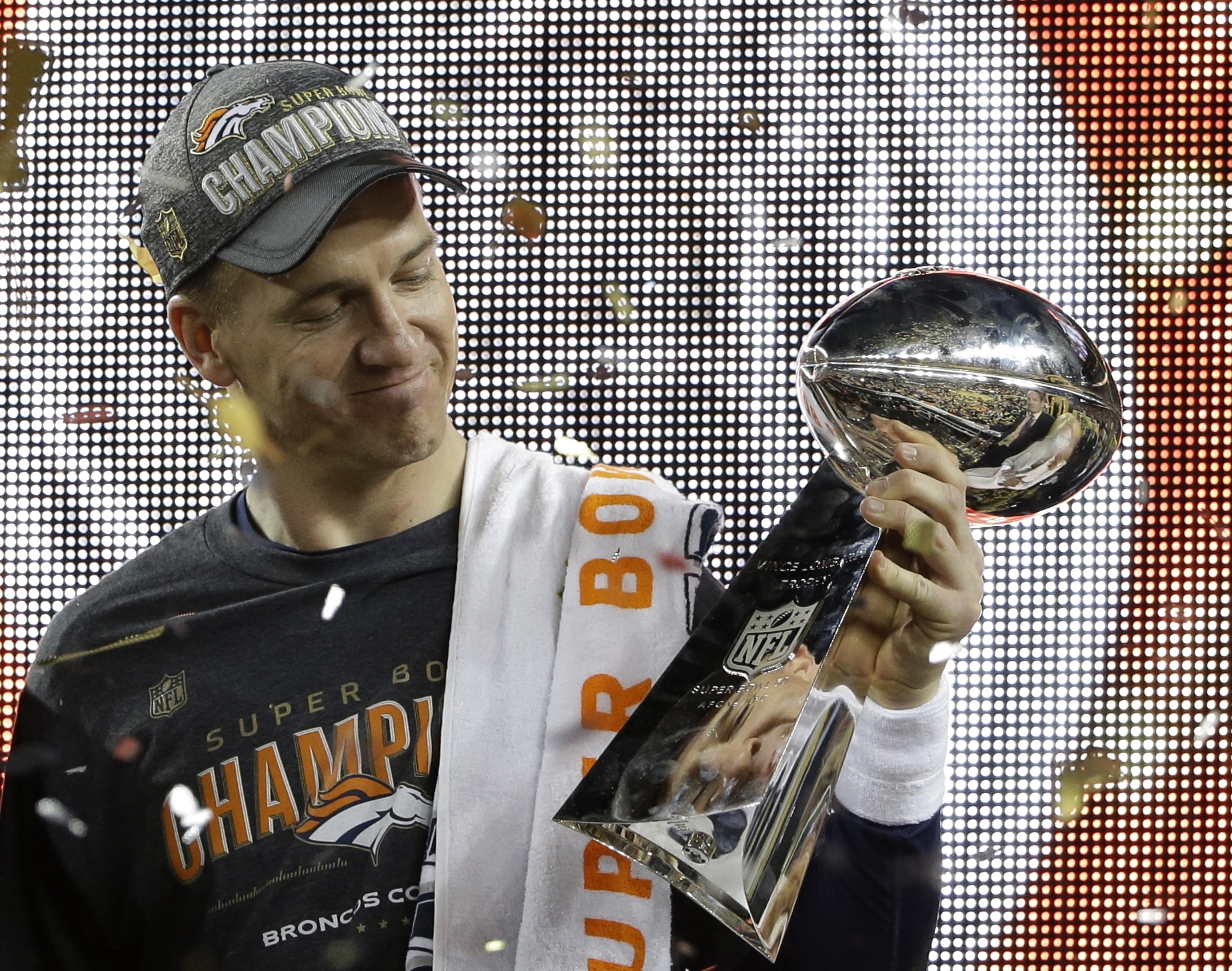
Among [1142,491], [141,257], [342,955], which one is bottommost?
[342,955]

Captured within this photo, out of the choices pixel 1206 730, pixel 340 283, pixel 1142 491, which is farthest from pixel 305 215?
pixel 1206 730

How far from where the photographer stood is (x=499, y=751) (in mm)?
777

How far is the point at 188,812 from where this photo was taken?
0.81m

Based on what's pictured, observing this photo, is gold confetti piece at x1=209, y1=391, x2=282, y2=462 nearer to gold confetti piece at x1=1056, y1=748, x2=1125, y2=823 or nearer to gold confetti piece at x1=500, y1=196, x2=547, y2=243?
gold confetti piece at x1=500, y1=196, x2=547, y2=243

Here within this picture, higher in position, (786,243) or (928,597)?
(786,243)

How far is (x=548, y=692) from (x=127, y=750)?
1.03 ft

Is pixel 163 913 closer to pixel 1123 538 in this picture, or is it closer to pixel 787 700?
pixel 787 700

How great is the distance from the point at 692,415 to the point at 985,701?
0.35m

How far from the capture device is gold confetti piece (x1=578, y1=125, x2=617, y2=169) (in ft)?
3.27

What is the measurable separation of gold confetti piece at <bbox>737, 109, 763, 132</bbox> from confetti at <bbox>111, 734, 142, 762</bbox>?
686mm

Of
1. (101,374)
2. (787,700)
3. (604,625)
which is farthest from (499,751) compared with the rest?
(101,374)

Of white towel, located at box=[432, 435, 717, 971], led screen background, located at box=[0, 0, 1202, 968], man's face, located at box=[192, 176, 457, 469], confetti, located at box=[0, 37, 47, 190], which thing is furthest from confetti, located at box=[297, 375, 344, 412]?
confetti, located at box=[0, 37, 47, 190]

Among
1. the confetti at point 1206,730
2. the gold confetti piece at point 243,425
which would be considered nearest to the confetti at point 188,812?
the gold confetti piece at point 243,425

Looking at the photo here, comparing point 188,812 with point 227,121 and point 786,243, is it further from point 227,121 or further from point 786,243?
point 786,243
